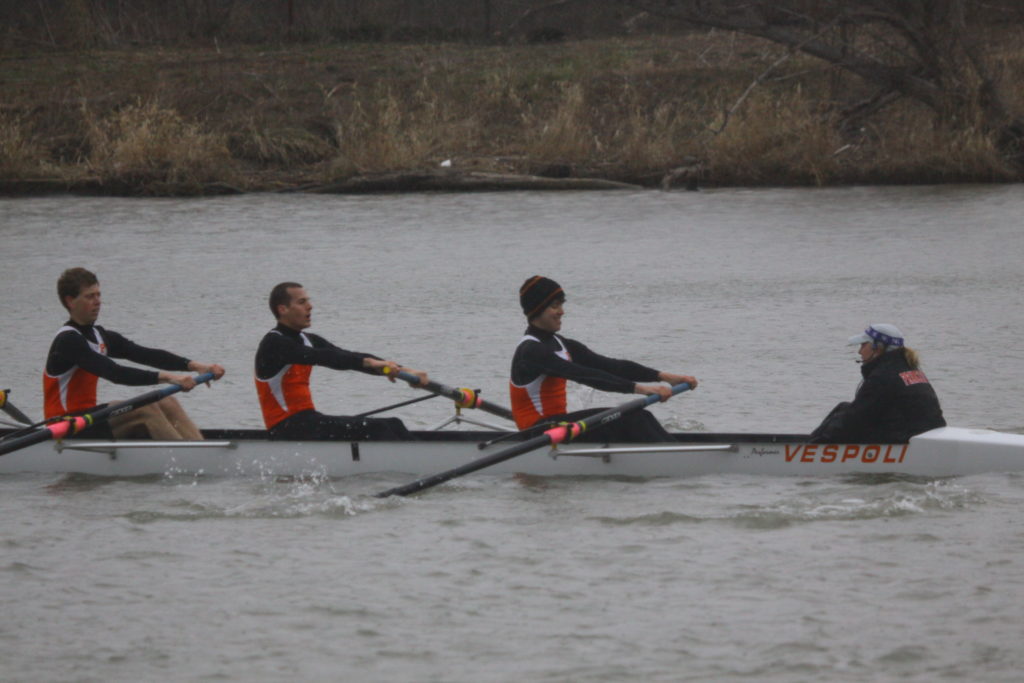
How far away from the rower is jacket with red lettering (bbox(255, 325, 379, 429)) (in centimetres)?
288

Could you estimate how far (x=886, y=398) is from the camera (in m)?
8.82

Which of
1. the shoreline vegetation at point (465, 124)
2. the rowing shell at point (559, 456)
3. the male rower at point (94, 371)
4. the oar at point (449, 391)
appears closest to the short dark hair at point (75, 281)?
the male rower at point (94, 371)

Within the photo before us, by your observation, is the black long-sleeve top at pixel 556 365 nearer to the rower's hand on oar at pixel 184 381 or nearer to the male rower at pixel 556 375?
the male rower at pixel 556 375

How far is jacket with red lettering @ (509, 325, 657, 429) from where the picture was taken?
357 inches

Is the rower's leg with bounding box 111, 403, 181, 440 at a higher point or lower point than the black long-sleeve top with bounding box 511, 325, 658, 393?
lower

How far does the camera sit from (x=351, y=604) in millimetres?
7406

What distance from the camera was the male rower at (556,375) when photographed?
29.7 ft

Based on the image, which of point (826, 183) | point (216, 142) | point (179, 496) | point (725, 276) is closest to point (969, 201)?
point (826, 183)

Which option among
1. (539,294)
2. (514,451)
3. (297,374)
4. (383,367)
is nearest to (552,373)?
(539,294)

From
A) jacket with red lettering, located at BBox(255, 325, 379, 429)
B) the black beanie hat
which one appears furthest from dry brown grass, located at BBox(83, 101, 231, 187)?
the black beanie hat

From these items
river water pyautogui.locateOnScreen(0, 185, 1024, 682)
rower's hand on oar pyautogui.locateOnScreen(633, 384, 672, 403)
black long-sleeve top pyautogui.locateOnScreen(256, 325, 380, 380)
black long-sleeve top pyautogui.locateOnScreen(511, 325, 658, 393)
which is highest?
black long-sleeve top pyautogui.locateOnScreen(256, 325, 380, 380)

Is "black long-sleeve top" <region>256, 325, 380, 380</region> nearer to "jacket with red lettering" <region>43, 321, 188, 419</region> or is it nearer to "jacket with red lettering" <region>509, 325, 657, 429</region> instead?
"jacket with red lettering" <region>43, 321, 188, 419</region>

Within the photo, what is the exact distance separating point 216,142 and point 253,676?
20.1 m

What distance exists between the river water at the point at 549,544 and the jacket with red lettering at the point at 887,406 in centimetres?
32
